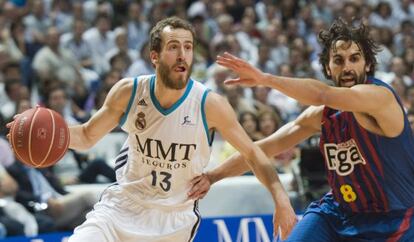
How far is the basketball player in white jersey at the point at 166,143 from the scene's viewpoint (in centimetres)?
561

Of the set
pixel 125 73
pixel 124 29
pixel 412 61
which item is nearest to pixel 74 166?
pixel 125 73

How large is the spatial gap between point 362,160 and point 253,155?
0.71 meters

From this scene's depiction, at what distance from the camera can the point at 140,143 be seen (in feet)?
18.8

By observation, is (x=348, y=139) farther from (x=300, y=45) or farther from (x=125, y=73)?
(x=300, y=45)

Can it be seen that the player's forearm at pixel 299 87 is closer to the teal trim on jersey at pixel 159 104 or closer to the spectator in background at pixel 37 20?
the teal trim on jersey at pixel 159 104

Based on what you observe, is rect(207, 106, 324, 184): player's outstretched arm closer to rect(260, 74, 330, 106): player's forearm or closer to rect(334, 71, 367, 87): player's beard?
rect(334, 71, 367, 87): player's beard

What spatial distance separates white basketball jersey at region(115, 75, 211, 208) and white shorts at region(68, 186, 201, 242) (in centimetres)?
7

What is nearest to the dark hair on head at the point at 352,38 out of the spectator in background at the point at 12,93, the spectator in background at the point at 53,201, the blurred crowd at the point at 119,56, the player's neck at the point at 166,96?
the player's neck at the point at 166,96

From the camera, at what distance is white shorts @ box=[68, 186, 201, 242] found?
17.9 feet

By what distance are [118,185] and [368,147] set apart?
5.48 ft

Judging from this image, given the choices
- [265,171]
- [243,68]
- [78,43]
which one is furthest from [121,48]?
[243,68]

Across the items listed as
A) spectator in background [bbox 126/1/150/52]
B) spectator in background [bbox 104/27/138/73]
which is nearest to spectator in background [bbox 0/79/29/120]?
spectator in background [bbox 104/27/138/73]

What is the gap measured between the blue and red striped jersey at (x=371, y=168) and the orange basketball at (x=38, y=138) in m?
1.75

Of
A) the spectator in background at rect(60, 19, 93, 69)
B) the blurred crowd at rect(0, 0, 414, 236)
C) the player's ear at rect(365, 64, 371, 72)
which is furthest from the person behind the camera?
the spectator in background at rect(60, 19, 93, 69)
